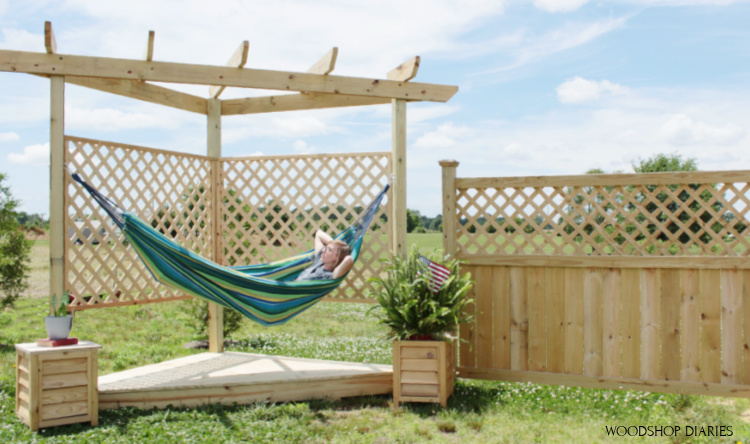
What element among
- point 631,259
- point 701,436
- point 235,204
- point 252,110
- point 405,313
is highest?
point 252,110

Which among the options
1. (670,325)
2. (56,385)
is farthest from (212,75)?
(670,325)

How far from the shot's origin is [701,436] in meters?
3.11

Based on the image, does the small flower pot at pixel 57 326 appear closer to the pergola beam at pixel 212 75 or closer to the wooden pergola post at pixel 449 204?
the pergola beam at pixel 212 75

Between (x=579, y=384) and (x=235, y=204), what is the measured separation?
3100 mm

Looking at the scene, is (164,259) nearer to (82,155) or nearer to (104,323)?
(82,155)

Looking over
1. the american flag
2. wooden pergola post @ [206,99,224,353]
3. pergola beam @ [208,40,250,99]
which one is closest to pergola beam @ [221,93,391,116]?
wooden pergola post @ [206,99,224,353]

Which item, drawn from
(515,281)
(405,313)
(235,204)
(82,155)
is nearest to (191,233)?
(235,204)

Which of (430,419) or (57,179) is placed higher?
(57,179)

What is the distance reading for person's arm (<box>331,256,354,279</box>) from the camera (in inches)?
152

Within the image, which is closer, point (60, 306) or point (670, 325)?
point (60, 306)

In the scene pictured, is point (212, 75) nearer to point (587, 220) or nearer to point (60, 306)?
point (60, 306)

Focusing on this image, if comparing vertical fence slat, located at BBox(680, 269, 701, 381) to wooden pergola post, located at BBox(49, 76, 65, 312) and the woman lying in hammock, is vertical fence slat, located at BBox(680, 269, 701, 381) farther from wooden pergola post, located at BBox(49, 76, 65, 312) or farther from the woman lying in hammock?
wooden pergola post, located at BBox(49, 76, 65, 312)

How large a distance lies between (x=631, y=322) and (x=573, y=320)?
0.38 meters

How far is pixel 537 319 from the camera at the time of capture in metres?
4.06
